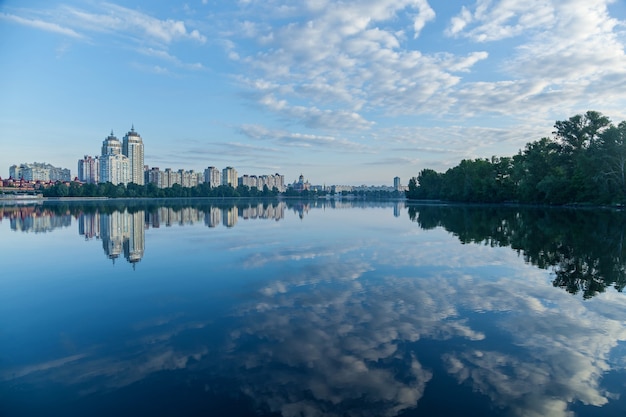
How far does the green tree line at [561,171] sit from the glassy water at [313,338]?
51.4m

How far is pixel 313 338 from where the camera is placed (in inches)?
301

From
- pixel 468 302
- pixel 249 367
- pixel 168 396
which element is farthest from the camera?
pixel 468 302

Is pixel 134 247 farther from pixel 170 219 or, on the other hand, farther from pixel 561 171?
pixel 561 171

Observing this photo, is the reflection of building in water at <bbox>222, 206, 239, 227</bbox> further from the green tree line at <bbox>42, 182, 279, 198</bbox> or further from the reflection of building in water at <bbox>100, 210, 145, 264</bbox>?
the green tree line at <bbox>42, 182, 279, 198</bbox>

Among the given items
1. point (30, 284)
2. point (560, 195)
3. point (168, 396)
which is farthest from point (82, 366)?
point (560, 195)

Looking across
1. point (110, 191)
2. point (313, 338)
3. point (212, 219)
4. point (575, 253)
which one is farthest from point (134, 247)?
point (110, 191)

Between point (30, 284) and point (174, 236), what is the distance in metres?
13.1

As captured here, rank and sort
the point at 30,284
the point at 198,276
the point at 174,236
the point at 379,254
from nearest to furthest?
1. the point at 30,284
2. the point at 198,276
3. the point at 379,254
4. the point at 174,236

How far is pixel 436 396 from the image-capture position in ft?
18.1

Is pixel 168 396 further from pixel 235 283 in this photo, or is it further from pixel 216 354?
pixel 235 283

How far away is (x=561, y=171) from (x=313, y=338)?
73.4 meters

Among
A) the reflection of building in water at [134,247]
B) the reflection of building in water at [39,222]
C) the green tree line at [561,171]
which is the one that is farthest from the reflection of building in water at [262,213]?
the green tree line at [561,171]

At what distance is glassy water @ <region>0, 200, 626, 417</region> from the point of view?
5.45m

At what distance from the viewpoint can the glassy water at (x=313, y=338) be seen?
17.9 ft
